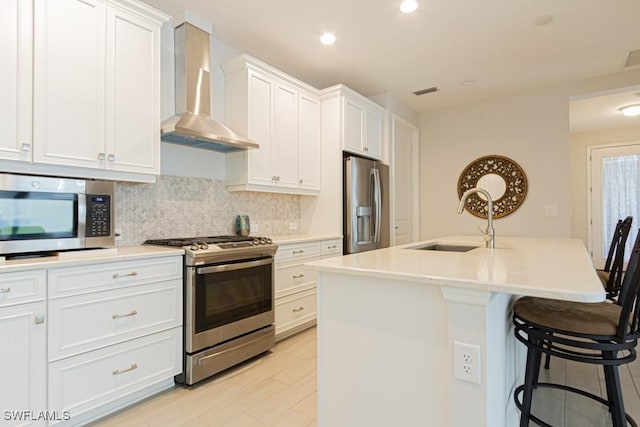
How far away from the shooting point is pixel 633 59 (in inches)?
143

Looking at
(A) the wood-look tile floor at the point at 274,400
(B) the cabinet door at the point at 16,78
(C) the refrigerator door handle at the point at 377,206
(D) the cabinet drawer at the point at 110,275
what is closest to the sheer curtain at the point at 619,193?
(A) the wood-look tile floor at the point at 274,400

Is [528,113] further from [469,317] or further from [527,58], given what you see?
[469,317]

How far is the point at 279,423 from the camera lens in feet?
6.16

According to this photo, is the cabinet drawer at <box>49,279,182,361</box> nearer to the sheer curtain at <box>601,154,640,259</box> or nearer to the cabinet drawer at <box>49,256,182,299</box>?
the cabinet drawer at <box>49,256,182,299</box>

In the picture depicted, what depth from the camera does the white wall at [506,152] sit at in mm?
4391

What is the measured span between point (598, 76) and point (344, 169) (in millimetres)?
3260

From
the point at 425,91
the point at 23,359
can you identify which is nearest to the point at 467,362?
the point at 23,359

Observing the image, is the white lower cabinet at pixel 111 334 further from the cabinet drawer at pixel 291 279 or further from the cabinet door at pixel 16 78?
the cabinet drawer at pixel 291 279

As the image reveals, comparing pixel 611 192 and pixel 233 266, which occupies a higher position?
pixel 611 192

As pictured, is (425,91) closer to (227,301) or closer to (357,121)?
(357,121)

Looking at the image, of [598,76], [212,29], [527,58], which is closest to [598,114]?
[598,76]

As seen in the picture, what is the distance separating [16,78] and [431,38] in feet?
10.00

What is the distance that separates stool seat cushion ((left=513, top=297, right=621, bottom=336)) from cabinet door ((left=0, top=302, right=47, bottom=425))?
2277 mm

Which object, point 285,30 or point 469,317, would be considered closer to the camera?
point 469,317
